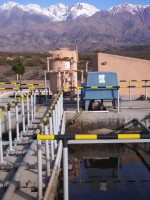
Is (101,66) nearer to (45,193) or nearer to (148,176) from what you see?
(148,176)

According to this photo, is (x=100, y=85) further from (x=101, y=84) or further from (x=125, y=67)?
(x=125, y=67)

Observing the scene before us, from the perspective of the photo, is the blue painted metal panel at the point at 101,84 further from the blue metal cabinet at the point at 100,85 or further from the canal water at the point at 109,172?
the canal water at the point at 109,172

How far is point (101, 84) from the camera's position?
11.5m

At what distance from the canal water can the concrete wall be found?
6.39m

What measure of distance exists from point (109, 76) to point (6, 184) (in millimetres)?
6824

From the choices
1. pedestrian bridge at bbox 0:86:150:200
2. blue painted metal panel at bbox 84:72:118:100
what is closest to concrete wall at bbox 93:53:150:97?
blue painted metal panel at bbox 84:72:118:100

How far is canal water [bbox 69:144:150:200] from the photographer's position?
6.80 m

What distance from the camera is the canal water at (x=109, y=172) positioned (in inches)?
268

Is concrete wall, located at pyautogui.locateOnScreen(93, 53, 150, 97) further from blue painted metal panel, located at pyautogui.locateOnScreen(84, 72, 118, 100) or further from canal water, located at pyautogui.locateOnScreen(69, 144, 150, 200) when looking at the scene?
canal water, located at pyautogui.locateOnScreen(69, 144, 150, 200)

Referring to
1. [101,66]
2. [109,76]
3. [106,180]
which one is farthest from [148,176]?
[101,66]

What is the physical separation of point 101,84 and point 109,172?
3.94 meters

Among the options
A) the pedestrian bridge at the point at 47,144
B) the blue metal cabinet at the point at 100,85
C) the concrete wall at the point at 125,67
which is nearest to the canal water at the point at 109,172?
the pedestrian bridge at the point at 47,144

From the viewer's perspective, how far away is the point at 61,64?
14.4 m

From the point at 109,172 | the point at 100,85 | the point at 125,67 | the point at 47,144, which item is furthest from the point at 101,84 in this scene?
the point at 47,144
